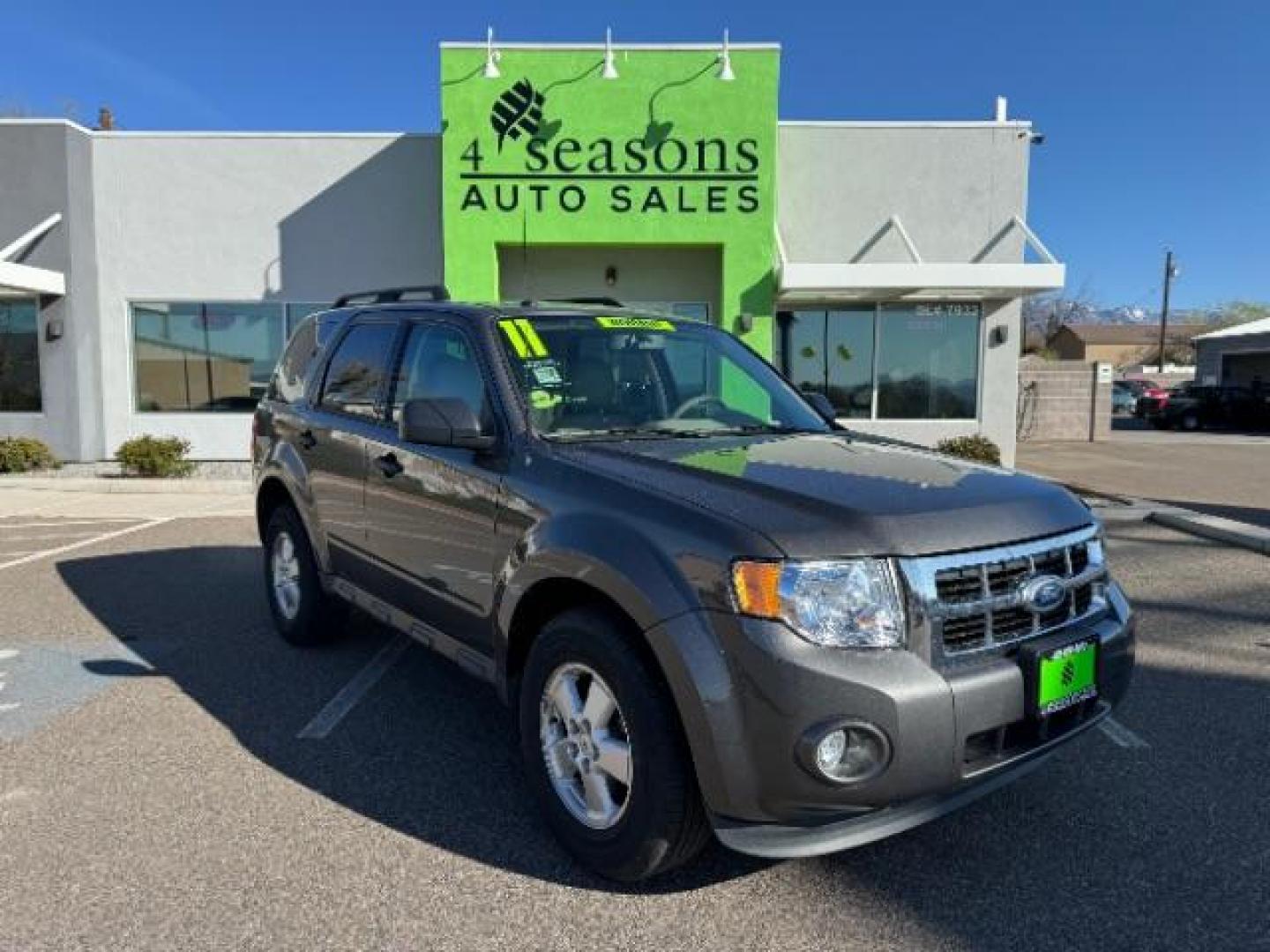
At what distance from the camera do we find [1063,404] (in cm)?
2439

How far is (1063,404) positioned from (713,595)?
80.9 feet

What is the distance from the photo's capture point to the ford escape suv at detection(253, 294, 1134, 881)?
244 cm

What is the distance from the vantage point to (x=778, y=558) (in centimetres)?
245

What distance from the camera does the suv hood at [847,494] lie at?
99.0 inches

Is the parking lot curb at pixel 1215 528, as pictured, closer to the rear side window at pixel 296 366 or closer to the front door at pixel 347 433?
the front door at pixel 347 433

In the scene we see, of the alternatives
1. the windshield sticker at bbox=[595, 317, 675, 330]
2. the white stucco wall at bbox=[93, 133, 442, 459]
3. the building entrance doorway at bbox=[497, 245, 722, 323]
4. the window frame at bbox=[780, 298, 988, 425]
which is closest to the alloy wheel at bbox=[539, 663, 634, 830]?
the windshield sticker at bbox=[595, 317, 675, 330]

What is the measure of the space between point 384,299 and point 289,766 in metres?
2.63

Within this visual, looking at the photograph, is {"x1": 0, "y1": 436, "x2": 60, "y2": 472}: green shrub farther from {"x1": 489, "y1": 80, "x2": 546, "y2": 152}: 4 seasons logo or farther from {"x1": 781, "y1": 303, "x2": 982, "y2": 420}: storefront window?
{"x1": 781, "y1": 303, "x2": 982, "y2": 420}: storefront window

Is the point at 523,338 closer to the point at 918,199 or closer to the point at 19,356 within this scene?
the point at 918,199

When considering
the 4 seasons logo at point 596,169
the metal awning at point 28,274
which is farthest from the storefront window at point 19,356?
the 4 seasons logo at point 596,169

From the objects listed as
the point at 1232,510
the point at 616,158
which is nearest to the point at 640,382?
the point at 1232,510

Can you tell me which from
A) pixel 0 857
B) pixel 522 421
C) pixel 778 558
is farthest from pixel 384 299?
pixel 778 558

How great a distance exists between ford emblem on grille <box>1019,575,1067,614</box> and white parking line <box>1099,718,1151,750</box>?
160cm

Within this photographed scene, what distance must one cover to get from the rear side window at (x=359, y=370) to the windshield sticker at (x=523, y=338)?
2.91 ft
